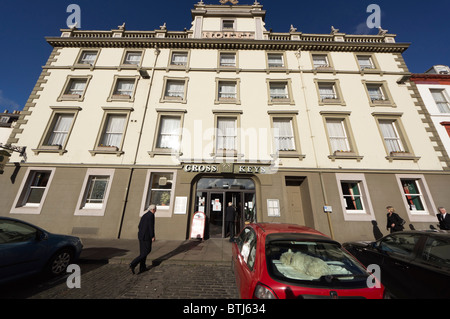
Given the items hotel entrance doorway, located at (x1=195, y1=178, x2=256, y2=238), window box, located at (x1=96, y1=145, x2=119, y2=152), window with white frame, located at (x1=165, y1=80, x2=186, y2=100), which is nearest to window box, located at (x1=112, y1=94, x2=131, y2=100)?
window with white frame, located at (x1=165, y1=80, x2=186, y2=100)

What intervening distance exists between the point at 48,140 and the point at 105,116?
3.59 metres

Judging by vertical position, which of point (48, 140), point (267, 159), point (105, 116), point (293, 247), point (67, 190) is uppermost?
point (105, 116)

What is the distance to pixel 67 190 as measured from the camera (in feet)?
28.1

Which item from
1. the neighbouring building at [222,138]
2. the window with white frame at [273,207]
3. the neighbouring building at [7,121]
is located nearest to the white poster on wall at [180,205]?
the neighbouring building at [222,138]

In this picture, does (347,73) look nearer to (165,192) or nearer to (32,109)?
(165,192)

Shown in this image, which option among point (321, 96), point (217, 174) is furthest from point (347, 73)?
point (217, 174)

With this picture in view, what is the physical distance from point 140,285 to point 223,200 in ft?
18.8

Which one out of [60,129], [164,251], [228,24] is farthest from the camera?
[228,24]

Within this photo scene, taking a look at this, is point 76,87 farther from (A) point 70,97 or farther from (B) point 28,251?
(B) point 28,251

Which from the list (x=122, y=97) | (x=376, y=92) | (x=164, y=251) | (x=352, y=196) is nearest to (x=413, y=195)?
(x=352, y=196)

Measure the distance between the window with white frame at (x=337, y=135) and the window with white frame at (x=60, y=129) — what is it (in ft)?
53.2

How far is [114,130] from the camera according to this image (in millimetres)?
10102

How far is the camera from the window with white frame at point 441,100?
36.8 ft

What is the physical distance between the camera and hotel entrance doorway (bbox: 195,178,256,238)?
9109mm
